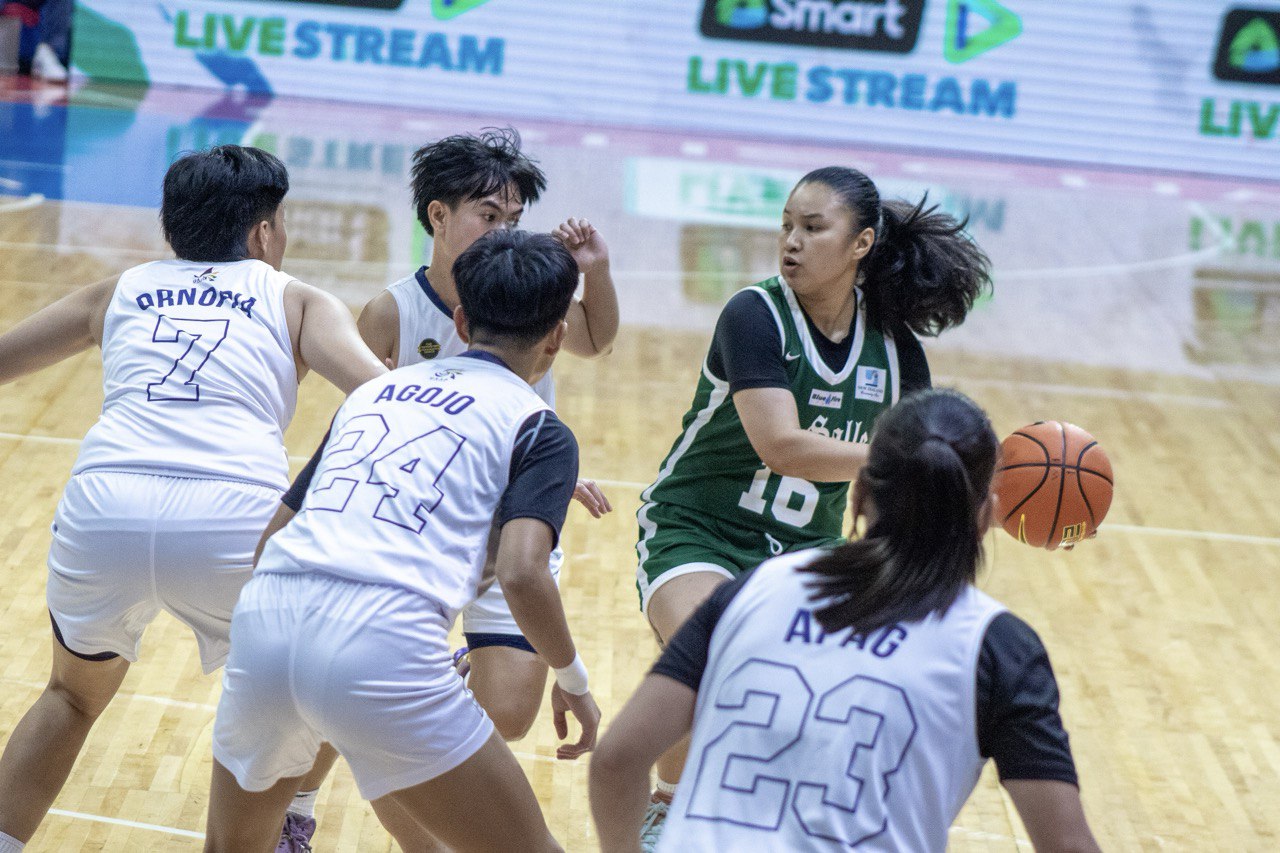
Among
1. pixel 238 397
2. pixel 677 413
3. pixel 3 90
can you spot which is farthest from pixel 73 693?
pixel 3 90

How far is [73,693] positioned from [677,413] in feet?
15.0

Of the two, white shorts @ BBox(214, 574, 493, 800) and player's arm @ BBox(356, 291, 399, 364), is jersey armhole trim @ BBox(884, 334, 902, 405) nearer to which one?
player's arm @ BBox(356, 291, 399, 364)

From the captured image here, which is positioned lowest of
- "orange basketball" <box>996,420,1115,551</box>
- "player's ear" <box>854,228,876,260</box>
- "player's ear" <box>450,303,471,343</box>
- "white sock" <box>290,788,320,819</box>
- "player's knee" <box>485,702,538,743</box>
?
"white sock" <box>290,788,320,819</box>

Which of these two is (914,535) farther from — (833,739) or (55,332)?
(55,332)

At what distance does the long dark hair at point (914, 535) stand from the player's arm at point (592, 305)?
72.1 inches

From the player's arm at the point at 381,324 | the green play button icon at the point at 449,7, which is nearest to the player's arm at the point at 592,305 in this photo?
the player's arm at the point at 381,324

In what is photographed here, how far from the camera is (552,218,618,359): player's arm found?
12.4ft

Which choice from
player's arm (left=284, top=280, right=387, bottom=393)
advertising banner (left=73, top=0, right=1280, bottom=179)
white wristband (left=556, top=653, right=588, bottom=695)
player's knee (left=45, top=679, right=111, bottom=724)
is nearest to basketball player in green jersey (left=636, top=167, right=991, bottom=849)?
white wristband (left=556, top=653, right=588, bottom=695)

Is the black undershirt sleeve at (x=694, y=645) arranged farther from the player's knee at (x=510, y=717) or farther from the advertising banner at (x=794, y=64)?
the advertising banner at (x=794, y=64)

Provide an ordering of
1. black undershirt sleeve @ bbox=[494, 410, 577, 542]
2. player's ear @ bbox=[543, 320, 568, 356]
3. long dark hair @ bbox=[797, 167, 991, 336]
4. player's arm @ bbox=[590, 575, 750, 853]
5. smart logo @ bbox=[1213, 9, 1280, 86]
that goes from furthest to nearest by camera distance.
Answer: smart logo @ bbox=[1213, 9, 1280, 86] → long dark hair @ bbox=[797, 167, 991, 336] → player's ear @ bbox=[543, 320, 568, 356] → black undershirt sleeve @ bbox=[494, 410, 577, 542] → player's arm @ bbox=[590, 575, 750, 853]

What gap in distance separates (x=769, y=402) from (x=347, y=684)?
137 centimetres

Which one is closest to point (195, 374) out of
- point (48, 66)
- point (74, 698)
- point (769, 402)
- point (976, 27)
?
point (74, 698)

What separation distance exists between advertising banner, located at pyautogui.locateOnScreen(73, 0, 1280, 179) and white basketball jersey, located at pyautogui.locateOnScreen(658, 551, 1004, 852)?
51.9 ft

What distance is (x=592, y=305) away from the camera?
13.6 feet
